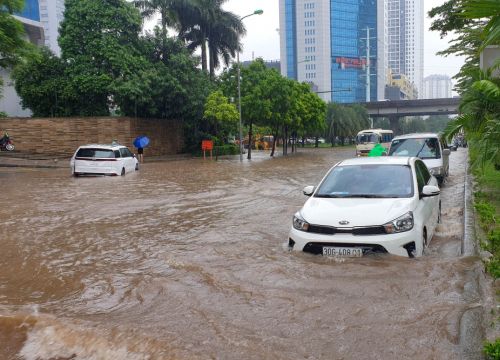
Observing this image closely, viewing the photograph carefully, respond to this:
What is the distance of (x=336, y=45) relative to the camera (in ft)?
437

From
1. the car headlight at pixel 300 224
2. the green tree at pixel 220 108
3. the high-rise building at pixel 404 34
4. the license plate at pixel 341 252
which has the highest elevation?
the high-rise building at pixel 404 34

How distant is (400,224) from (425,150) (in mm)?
9993

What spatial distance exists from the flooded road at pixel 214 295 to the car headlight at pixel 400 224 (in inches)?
15.0

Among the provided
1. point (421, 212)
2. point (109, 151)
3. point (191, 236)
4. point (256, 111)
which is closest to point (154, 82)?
point (256, 111)

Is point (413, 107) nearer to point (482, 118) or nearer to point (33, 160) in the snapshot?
point (33, 160)

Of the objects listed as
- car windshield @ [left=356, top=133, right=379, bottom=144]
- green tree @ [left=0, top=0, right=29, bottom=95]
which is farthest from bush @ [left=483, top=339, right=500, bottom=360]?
car windshield @ [left=356, top=133, right=379, bottom=144]

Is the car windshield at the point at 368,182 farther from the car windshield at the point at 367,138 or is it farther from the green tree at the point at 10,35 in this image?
the car windshield at the point at 367,138

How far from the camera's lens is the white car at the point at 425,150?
1497 cm

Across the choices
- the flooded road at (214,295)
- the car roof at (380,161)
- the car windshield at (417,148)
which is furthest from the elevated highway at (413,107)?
the car roof at (380,161)

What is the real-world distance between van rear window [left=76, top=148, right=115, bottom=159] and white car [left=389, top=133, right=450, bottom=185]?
36.9 feet

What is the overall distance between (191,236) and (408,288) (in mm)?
4361

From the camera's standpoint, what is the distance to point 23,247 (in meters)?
8.46

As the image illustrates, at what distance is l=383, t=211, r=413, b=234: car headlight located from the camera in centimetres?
625

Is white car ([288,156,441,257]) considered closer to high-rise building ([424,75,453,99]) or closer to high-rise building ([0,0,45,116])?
high-rise building ([0,0,45,116])
